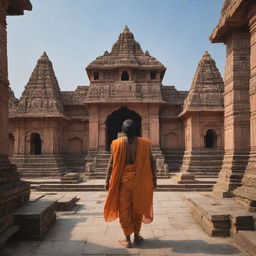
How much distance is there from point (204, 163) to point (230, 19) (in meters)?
11.3

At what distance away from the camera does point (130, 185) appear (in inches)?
203

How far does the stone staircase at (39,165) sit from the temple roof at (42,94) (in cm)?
266

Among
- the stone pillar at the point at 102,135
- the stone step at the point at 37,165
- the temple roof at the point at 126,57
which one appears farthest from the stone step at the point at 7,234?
the temple roof at the point at 126,57

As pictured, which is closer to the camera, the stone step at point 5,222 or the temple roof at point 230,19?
the stone step at point 5,222

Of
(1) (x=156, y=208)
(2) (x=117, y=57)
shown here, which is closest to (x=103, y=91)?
(2) (x=117, y=57)

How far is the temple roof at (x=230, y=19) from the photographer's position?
7.18 metres

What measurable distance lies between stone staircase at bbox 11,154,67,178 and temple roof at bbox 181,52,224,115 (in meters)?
8.43

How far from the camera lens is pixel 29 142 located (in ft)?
64.0

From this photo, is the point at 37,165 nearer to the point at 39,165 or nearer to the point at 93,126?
the point at 39,165

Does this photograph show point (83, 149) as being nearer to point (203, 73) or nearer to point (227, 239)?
point (203, 73)

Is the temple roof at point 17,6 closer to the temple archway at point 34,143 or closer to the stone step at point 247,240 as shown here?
the stone step at point 247,240

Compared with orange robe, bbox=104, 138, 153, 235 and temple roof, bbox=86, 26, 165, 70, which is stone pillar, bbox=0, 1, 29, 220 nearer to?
orange robe, bbox=104, 138, 153, 235

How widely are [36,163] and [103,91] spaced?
6.12m

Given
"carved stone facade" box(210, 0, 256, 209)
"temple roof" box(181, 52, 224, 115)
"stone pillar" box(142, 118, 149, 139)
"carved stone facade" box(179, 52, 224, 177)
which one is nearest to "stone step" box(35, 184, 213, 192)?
"carved stone facade" box(179, 52, 224, 177)
